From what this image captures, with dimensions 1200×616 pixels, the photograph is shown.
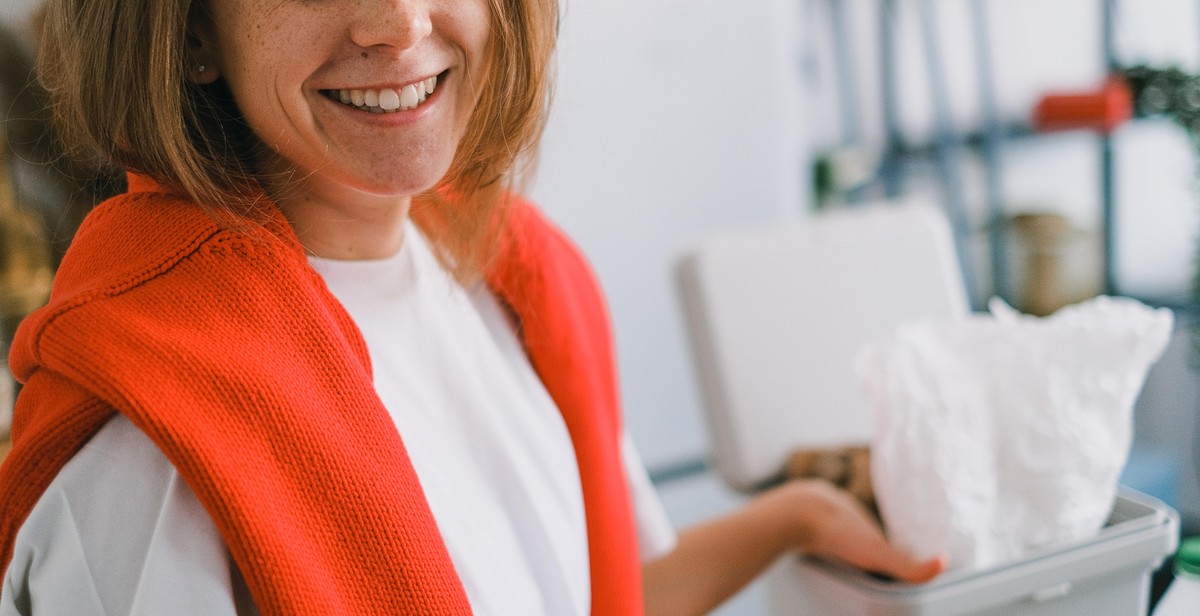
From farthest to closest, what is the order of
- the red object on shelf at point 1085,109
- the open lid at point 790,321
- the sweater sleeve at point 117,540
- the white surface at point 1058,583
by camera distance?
1. the red object on shelf at point 1085,109
2. the open lid at point 790,321
3. the white surface at point 1058,583
4. the sweater sleeve at point 117,540

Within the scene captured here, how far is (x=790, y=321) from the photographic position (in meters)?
1.03

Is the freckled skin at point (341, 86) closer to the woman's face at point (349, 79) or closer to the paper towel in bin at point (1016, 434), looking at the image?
the woman's face at point (349, 79)

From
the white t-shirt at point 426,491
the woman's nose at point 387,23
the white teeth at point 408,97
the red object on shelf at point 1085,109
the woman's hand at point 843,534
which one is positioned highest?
the woman's nose at point 387,23

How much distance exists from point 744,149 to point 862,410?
27.2 inches

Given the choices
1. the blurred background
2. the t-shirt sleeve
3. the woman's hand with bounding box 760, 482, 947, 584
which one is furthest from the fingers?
the blurred background

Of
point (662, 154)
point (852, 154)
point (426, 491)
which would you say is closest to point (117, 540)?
point (426, 491)

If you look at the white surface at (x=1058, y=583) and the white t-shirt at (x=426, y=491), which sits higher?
the white t-shirt at (x=426, y=491)

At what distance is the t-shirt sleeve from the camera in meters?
0.84

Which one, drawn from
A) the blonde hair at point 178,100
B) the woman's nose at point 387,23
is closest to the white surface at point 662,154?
the blonde hair at point 178,100

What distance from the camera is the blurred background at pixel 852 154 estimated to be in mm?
1062

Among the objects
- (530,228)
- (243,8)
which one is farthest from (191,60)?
(530,228)

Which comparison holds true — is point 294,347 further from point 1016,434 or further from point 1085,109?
point 1085,109

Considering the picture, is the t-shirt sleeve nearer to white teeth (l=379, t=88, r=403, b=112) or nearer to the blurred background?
the blurred background

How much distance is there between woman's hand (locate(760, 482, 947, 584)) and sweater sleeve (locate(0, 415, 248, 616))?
477mm
